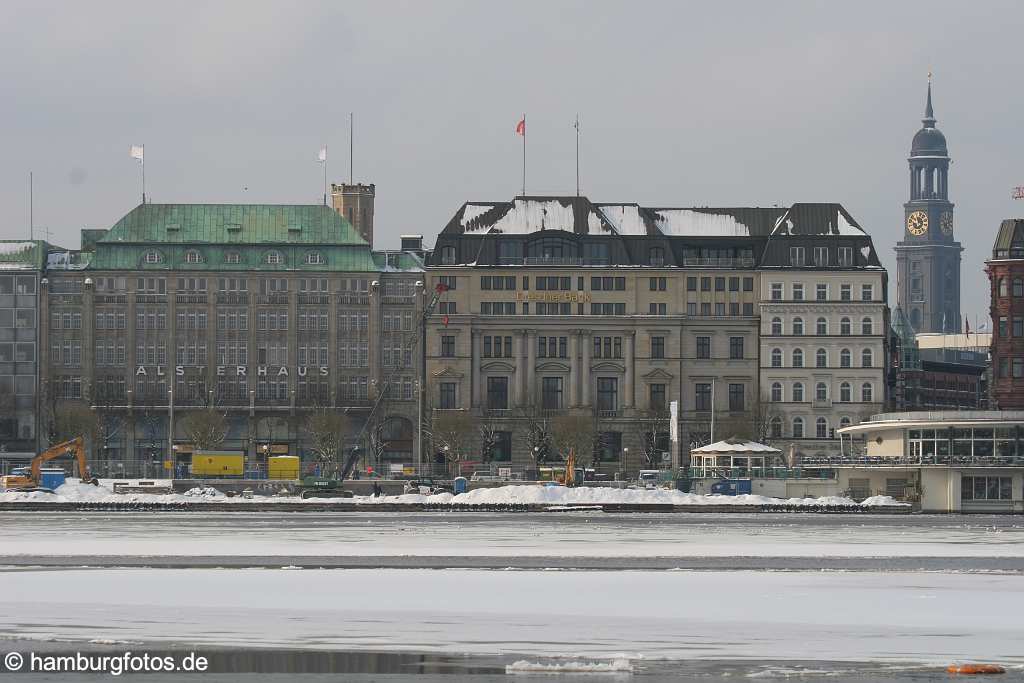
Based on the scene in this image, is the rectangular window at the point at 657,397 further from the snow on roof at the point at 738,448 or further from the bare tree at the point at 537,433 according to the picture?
the snow on roof at the point at 738,448

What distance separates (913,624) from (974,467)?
262 ft

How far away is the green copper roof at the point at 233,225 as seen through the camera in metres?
192

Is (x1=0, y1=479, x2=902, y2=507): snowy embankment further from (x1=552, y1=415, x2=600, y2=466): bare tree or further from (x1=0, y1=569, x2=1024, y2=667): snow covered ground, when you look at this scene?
(x1=0, y1=569, x2=1024, y2=667): snow covered ground

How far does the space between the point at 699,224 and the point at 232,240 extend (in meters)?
42.5

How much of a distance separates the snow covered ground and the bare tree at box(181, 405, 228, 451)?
118851 millimetres

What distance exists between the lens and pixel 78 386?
614 feet

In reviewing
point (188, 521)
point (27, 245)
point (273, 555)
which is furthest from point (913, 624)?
point (27, 245)

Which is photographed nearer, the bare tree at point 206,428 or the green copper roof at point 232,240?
the bare tree at point 206,428

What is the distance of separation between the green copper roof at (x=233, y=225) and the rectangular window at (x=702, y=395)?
33.5m

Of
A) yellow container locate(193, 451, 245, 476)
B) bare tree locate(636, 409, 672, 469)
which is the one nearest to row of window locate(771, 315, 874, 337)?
bare tree locate(636, 409, 672, 469)

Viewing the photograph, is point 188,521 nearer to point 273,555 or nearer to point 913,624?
point 273,555

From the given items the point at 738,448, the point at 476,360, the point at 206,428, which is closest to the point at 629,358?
the point at 476,360
